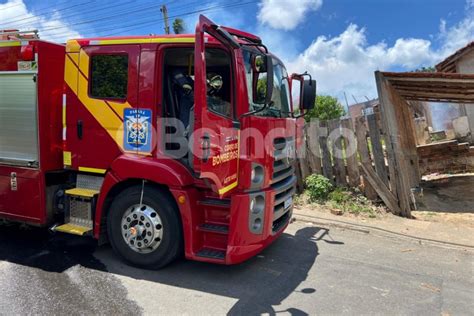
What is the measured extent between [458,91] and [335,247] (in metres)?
5.72

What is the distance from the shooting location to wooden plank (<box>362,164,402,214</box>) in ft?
22.5

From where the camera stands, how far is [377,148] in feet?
22.9

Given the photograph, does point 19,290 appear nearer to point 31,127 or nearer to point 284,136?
point 31,127

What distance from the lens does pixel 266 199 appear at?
4145 mm

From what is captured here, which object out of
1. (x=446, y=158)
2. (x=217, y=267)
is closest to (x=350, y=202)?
(x=217, y=267)

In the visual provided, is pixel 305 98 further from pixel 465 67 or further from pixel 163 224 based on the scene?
pixel 465 67

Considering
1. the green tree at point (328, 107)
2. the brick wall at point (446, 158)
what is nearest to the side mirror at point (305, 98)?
the brick wall at point (446, 158)

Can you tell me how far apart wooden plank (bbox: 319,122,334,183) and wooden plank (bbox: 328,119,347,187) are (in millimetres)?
106

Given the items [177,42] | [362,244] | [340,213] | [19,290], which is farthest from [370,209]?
[19,290]

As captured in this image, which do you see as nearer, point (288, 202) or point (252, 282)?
point (252, 282)

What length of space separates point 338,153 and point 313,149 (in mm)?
567

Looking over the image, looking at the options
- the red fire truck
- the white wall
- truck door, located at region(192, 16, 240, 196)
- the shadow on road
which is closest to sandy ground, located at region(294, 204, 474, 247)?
the shadow on road

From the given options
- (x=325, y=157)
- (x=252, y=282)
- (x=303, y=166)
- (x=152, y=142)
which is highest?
(x=152, y=142)

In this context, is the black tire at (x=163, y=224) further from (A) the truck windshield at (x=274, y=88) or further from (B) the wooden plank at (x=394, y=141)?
(B) the wooden plank at (x=394, y=141)
